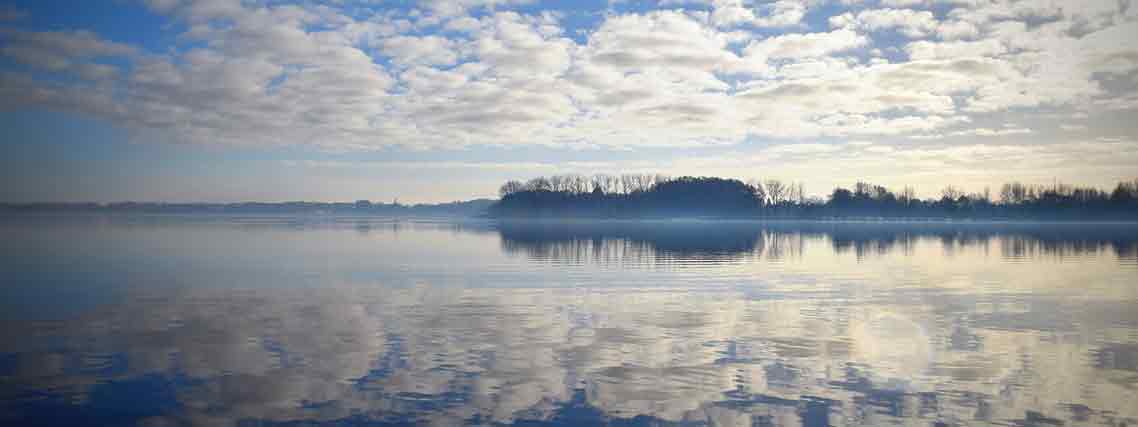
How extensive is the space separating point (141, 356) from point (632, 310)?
1109cm

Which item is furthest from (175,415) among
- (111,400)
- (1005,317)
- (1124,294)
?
(1124,294)

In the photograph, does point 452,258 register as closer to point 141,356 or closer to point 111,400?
point 141,356

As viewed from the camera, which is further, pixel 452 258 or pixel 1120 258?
pixel 1120 258

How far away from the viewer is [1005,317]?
58.2 ft

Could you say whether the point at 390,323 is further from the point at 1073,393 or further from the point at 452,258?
the point at 452,258

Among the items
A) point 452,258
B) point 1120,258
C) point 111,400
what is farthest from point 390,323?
point 1120,258

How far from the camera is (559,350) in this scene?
13492mm

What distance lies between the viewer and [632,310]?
18719 mm

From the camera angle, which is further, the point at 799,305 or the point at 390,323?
A: the point at 799,305

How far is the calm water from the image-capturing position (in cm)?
973

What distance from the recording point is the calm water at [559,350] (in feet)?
31.9

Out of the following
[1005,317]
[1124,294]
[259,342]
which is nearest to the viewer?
[259,342]

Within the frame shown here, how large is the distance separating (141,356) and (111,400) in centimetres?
299

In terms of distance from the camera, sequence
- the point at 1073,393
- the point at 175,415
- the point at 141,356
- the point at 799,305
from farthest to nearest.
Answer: the point at 799,305 → the point at 141,356 → the point at 1073,393 → the point at 175,415
